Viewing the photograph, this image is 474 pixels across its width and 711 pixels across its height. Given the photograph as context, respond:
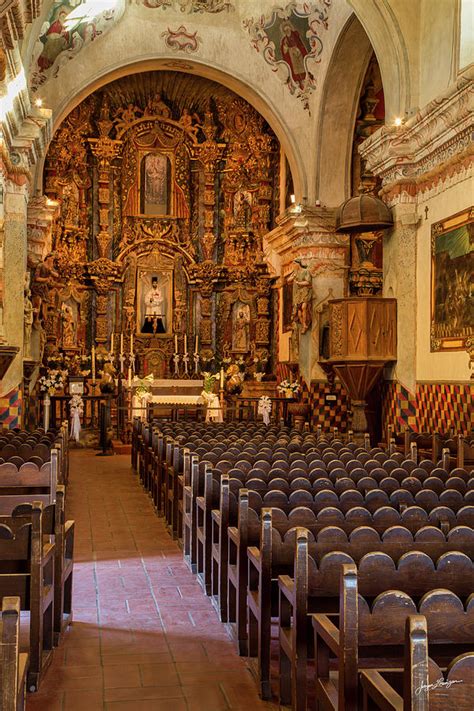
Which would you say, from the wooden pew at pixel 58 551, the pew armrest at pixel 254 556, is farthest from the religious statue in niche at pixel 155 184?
the pew armrest at pixel 254 556

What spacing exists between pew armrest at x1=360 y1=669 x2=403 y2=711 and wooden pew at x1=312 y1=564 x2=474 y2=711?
115mm

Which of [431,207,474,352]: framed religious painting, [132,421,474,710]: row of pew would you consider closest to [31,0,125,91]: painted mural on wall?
[431,207,474,352]: framed religious painting

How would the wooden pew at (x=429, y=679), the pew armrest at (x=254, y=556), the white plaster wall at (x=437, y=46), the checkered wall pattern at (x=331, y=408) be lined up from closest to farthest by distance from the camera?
the wooden pew at (x=429, y=679) → the pew armrest at (x=254, y=556) → the white plaster wall at (x=437, y=46) → the checkered wall pattern at (x=331, y=408)

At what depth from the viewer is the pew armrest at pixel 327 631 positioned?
2961 millimetres

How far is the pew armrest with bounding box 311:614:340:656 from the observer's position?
2961 mm

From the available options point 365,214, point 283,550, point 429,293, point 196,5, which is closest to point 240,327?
point 196,5

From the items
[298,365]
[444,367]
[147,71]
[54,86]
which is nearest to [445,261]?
[444,367]

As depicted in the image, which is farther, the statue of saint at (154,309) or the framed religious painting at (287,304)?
the statue of saint at (154,309)

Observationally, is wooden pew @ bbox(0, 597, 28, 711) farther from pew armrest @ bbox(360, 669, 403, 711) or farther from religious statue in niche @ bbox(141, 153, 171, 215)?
religious statue in niche @ bbox(141, 153, 171, 215)

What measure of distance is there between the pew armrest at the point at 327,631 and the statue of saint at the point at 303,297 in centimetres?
1570

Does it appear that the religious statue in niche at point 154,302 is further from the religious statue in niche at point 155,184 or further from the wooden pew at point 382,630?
the wooden pew at point 382,630

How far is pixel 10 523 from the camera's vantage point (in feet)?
13.3

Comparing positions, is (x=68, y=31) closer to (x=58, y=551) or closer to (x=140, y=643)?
(x=58, y=551)

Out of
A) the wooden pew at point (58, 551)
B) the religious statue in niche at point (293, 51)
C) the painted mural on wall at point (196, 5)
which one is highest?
the painted mural on wall at point (196, 5)
